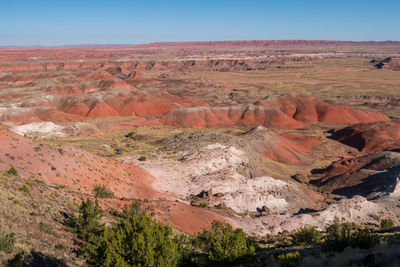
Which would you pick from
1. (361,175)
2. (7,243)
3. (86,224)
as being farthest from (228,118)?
(7,243)

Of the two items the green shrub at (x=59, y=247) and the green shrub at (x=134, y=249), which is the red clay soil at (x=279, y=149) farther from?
the green shrub at (x=59, y=247)

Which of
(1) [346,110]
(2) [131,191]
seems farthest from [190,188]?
(1) [346,110]

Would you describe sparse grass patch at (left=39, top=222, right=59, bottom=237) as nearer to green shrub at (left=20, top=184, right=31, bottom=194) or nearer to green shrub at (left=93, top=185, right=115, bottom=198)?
green shrub at (left=20, top=184, right=31, bottom=194)

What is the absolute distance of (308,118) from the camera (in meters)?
85.6

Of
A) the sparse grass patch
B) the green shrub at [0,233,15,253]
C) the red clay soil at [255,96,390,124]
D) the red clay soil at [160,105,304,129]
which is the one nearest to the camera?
the green shrub at [0,233,15,253]

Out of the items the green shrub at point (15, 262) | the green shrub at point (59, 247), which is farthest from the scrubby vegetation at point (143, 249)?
the green shrub at point (15, 262)

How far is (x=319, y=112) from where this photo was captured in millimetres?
87000

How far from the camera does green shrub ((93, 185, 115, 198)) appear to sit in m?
22.3

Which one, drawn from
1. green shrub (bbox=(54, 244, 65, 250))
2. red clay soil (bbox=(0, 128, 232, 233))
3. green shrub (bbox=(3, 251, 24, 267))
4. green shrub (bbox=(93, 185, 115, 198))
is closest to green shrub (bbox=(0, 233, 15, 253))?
green shrub (bbox=(3, 251, 24, 267))

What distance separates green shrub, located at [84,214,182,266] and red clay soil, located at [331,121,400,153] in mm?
56842

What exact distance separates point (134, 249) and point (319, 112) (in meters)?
85.2

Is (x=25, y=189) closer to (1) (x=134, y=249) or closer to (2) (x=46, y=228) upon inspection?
(2) (x=46, y=228)

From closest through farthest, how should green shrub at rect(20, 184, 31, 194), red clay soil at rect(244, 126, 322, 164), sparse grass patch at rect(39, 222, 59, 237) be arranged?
sparse grass patch at rect(39, 222, 59, 237)
green shrub at rect(20, 184, 31, 194)
red clay soil at rect(244, 126, 322, 164)

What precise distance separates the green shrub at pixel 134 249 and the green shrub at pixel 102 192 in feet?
37.2
